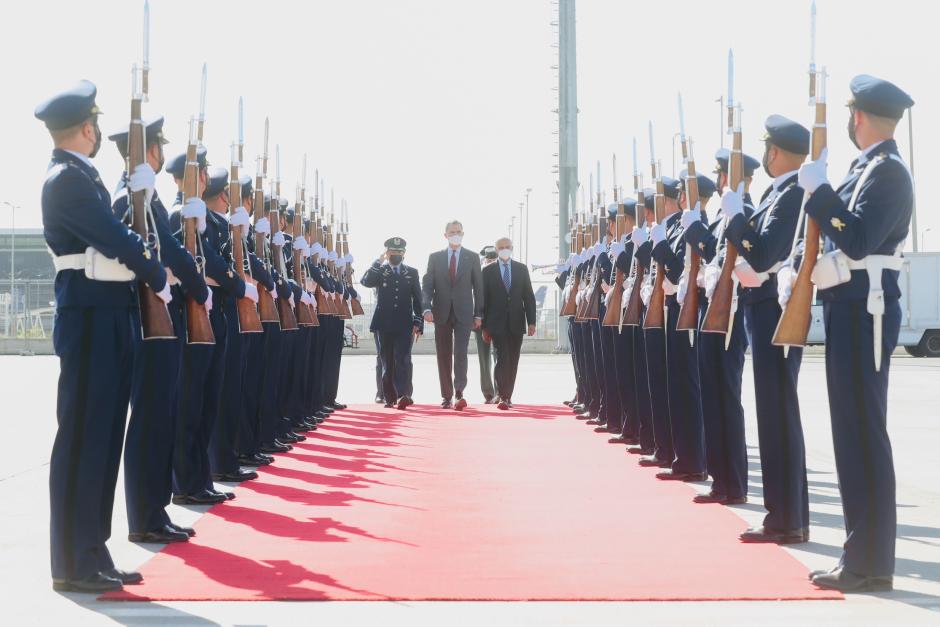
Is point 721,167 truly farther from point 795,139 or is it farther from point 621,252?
point 621,252

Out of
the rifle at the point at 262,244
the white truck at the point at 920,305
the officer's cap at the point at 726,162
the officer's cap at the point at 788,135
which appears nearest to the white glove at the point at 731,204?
the officer's cap at the point at 788,135

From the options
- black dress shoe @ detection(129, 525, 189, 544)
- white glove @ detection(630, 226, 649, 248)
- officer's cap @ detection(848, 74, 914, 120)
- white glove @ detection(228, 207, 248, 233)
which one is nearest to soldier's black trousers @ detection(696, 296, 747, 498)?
officer's cap @ detection(848, 74, 914, 120)

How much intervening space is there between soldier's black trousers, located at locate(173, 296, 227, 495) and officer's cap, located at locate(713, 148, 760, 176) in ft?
11.1

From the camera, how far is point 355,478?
8.62 meters

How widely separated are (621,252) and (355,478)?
130 inches

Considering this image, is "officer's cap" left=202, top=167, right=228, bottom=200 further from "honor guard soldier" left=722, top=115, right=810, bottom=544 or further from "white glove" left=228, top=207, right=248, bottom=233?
"honor guard soldier" left=722, top=115, right=810, bottom=544

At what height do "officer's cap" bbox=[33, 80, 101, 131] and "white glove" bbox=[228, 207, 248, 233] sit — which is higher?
"officer's cap" bbox=[33, 80, 101, 131]

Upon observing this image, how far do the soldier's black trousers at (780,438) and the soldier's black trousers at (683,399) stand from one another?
192cm

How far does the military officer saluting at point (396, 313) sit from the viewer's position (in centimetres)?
1538

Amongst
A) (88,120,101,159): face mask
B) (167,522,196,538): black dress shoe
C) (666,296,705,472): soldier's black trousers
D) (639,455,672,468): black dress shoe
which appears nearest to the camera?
(88,120,101,159): face mask

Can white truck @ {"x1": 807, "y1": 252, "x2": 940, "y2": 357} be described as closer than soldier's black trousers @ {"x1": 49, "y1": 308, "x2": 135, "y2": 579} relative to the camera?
No

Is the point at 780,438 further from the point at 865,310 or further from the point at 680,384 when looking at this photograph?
the point at 680,384

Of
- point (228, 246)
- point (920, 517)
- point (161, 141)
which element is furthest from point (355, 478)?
point (920, 517)

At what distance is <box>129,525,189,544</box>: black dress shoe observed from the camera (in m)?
6.03
